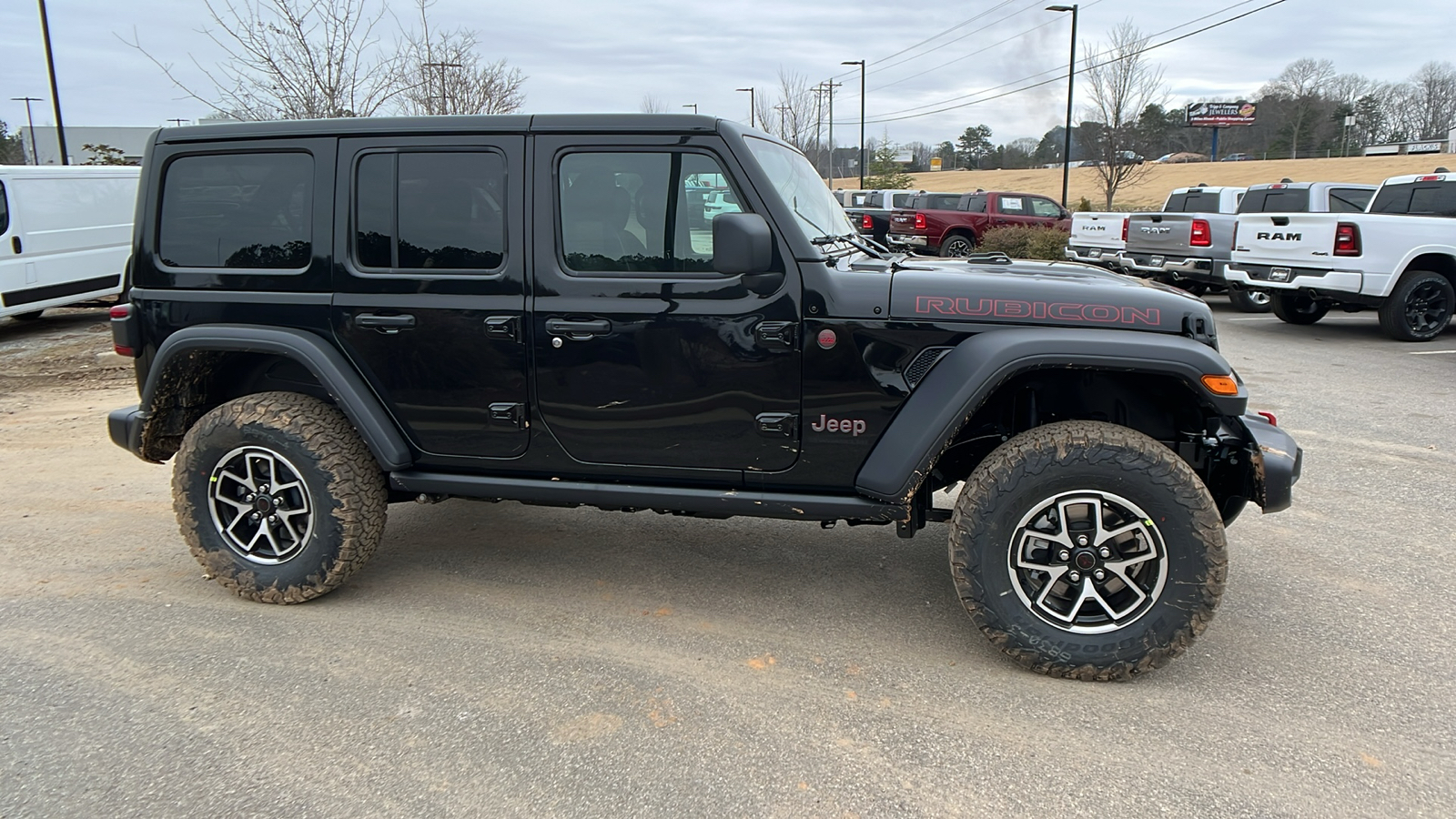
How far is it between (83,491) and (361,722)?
3698 millimetres

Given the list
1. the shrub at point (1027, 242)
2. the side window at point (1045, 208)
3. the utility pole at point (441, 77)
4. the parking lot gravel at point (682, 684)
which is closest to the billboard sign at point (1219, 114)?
the side window at point (1045, 208)

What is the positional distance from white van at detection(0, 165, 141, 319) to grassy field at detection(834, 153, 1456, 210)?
115 ft

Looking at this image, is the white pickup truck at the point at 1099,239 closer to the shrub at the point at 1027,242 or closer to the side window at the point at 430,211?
the shrub at the point at 1027,242

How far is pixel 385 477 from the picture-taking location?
3.96 metres

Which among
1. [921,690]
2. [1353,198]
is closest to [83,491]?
[921,690]

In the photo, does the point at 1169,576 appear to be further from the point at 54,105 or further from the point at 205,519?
the point at 54,105

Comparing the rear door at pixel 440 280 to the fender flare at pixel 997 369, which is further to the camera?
the rear door at pixel 440 280

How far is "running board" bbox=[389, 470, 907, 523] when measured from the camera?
3.36 metres

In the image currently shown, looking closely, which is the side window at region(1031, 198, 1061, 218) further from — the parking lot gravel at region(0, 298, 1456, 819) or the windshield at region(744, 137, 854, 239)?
the windshield at region(744, 137, 854, 239)

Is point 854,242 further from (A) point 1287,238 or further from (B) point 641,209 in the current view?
(A) point 1287,238

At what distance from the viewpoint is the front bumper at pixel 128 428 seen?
3.95 meters

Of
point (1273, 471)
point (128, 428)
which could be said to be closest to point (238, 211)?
point (128, 428)

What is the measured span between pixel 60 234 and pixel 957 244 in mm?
17308

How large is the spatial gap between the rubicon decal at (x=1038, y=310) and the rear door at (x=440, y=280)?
A: 1.60 m
